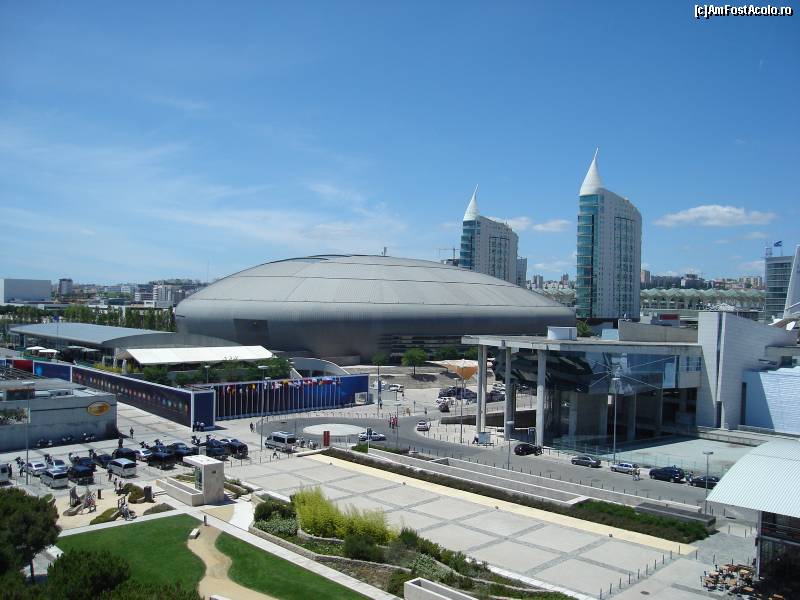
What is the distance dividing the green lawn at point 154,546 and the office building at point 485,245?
521 feet

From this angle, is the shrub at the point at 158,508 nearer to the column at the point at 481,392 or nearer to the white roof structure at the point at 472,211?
the column at the point at 481,392

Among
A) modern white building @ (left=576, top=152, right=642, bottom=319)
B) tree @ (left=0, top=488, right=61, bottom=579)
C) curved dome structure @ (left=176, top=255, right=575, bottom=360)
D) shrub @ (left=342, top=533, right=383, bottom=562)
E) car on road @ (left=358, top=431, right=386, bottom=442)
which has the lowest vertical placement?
car on road @ (left=358, top=431, right=386, bottom=442)

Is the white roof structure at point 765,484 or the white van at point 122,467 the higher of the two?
the white roof structure at point 765,484

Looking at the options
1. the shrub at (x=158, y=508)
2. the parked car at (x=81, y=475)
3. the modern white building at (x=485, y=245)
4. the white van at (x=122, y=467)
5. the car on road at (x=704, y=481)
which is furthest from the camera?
the modern white building at (x=485, y=245)

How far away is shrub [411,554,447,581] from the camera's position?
2502 cm

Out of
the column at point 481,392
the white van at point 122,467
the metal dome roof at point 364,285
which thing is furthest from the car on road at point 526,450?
the metal dome roof at point 364,285

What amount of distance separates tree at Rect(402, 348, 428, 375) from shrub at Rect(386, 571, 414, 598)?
68.3 meters

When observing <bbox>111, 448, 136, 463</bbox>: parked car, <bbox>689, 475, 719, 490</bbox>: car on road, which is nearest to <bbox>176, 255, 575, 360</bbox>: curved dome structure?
<bbox>111, 448, 136, 463</bbox>: parked car

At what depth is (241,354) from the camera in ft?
287

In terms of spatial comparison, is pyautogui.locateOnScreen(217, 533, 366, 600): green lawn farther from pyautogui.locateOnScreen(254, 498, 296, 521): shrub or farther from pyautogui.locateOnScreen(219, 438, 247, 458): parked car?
pyautogui.locateOnScreen(219, 438, 247, 458): parked car

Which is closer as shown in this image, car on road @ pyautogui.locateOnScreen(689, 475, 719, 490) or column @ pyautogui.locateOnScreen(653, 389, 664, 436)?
car on road @ pyautogui.locateOnScreen(689, 475, 719, 490)

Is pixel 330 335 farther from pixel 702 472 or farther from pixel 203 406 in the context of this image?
pixel 702 472

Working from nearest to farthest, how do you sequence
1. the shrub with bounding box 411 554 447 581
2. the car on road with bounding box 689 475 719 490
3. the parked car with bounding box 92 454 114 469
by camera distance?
the shrub with bounding box 411 554 447 581 < the car on road with bounding box 689 475 719 490 < the parked car with bounding box 92 454 114 469

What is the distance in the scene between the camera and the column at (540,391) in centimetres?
5231
